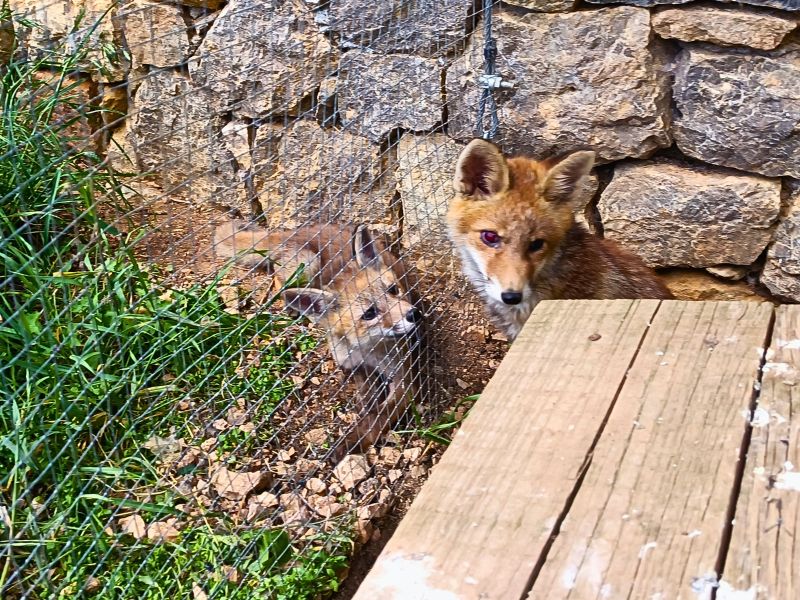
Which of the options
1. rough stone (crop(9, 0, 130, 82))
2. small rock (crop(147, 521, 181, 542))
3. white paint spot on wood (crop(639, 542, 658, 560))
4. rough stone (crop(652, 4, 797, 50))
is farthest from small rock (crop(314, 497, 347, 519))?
rough stone (crop(9, 0, 130, 82))

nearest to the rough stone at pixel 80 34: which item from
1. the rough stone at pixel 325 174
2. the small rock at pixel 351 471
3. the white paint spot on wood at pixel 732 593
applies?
the rough stone at pixel 325 174

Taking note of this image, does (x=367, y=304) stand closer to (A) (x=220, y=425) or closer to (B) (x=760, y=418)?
(A) (x=220, y=425)

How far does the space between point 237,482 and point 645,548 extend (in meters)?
2.54

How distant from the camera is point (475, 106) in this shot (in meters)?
4.19

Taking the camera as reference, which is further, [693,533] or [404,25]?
[404,25]

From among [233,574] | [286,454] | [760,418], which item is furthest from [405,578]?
[286,454]

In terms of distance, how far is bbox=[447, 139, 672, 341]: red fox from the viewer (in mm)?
3711

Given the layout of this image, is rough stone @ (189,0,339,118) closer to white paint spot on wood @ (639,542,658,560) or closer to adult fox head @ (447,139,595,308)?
adult fox head @ (447,139,595,308)

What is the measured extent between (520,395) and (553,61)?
2.54 meters

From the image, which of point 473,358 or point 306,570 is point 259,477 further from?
point 473,358

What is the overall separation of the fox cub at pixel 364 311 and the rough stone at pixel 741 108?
63.0 inches

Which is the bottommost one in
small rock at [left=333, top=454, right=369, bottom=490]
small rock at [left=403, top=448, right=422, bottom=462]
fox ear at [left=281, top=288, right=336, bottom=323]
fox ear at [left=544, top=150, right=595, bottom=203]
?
small rock at [left=403, top=448, right=422, bottom=462]

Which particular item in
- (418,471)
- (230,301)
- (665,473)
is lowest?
(418,471)

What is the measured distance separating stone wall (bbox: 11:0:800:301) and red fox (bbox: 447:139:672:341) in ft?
1.27
